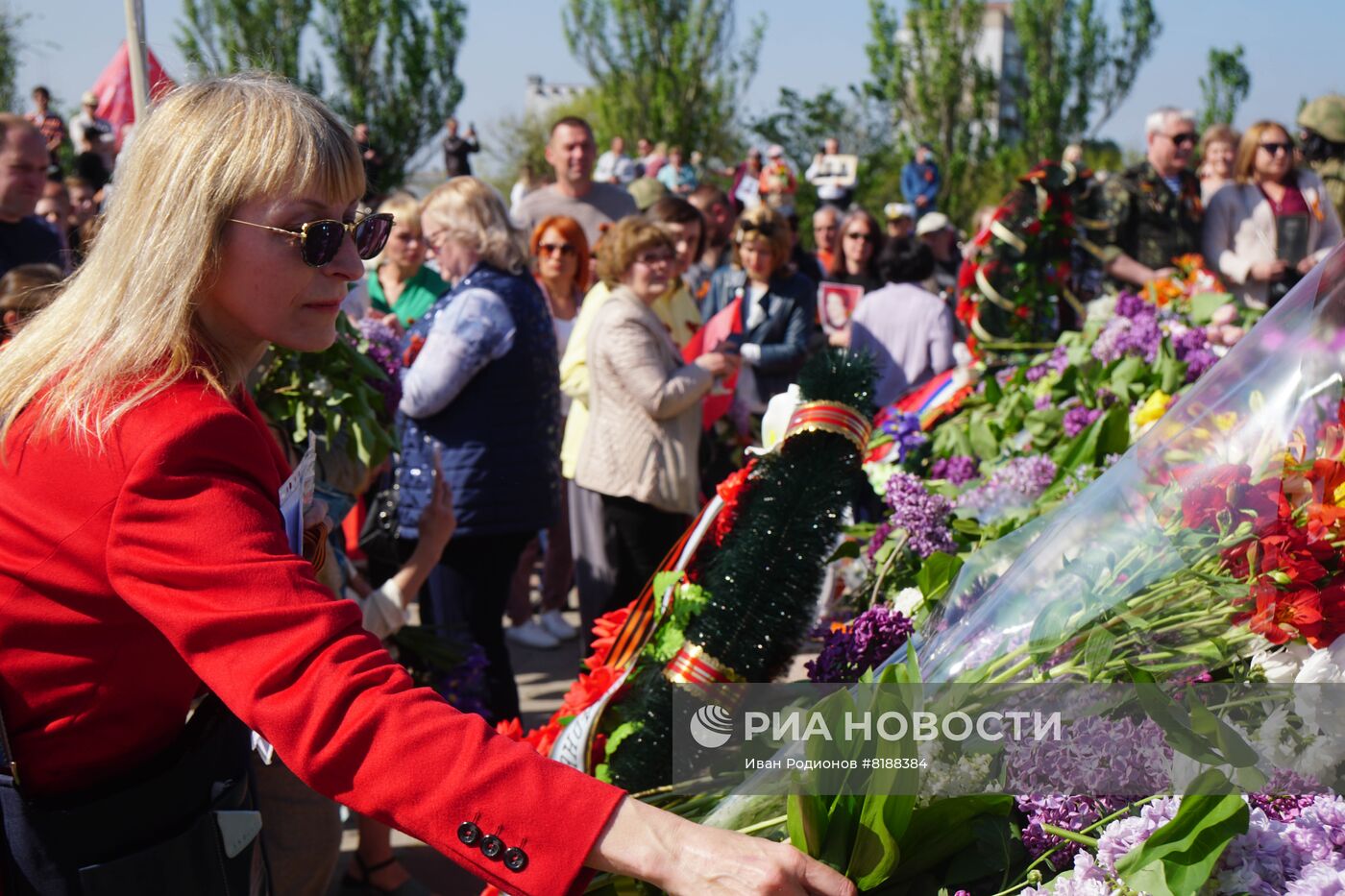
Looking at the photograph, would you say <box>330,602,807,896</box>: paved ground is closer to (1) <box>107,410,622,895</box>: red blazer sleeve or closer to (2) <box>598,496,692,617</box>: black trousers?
(2) <box>598,496,692,617</box>: black trousers

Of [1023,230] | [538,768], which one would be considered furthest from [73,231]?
[538,768]

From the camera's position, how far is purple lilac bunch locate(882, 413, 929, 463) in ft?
11.6

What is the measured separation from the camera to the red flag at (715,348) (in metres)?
4.66

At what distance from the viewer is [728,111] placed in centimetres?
2788

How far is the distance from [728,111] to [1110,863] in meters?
27.8

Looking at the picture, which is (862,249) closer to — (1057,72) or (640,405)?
(640,405)

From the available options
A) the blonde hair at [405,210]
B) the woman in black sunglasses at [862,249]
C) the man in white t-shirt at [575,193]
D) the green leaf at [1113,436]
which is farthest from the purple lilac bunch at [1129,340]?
the man in white t-shirt at [575,193]

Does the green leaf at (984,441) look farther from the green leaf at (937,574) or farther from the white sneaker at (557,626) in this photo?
the white sneaker at (557,626)

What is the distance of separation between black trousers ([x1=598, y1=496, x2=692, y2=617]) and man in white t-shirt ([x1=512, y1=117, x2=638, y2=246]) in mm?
2552

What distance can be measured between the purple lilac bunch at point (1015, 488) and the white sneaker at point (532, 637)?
293 centimetres

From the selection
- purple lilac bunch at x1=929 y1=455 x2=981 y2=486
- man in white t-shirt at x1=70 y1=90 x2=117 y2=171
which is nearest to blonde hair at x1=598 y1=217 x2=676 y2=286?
purple lilac bunch at x1=929 y1=455 x2=981 y2=486

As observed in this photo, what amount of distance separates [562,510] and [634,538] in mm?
1044

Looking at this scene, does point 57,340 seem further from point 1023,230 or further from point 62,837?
point 1023,230

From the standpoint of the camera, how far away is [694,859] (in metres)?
1.11
